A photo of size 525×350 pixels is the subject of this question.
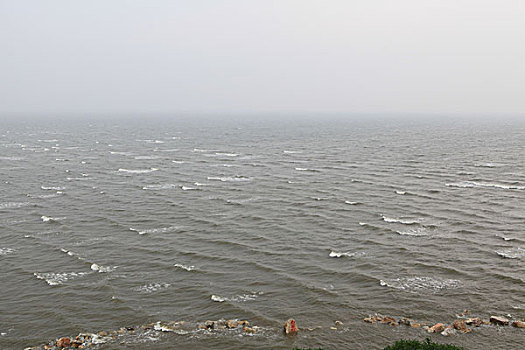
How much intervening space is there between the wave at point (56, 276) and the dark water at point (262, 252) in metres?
0.15

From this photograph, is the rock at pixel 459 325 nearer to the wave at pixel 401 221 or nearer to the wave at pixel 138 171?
the wave at pixel 401 221

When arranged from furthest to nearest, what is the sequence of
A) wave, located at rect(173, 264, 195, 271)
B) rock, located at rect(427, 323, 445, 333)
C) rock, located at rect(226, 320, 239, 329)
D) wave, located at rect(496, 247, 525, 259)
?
wave, located at rect(496, 247, 525, 259) < wave, located at rect(173, 264, 195, 271) < rock, located at rect(226, 320, 239, 329) < rock, located at rect(427, 323, 445, 333)

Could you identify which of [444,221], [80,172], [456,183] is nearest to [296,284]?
[444,221]

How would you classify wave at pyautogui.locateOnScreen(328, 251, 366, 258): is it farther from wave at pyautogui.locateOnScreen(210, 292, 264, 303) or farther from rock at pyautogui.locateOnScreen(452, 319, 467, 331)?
rock at pyautogui.locateOnScreen(452, 319, 467, 331)

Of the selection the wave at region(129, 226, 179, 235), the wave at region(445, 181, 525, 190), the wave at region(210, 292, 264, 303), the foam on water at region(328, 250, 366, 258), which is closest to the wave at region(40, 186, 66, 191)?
the wave at region(129, 226, 179, 235)

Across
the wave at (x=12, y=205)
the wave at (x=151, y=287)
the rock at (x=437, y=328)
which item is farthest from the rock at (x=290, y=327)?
the wave at (x=12, y=205)

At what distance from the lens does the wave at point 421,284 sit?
27.1m

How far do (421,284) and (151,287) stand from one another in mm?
17353

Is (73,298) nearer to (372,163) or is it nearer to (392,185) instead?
(392,185)

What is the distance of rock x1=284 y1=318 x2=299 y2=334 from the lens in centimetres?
2233

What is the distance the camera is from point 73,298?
2661 cm

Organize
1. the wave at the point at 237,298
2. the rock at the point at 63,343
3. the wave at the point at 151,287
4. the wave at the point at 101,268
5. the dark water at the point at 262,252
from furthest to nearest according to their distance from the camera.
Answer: the wave at the point at 101,268, the wave at the point at 151,287, the wave at the point at 237,298, the dark water at the point at 262,252, the rock at the point at 63,343

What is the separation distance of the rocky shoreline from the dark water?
48 centimetres

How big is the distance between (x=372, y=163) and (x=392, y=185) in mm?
20251
